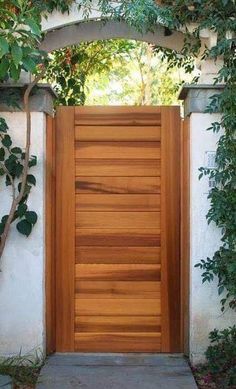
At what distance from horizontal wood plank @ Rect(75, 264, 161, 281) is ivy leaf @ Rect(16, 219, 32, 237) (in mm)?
634

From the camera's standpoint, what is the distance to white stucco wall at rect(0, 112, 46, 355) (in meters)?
4.92

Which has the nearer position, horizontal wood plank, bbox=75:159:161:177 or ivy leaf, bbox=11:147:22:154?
ivy leaf, bbox=11:147:22:154

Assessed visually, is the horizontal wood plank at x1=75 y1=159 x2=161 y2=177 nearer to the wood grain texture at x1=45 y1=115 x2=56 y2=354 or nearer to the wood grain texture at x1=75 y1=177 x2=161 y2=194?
the wood grain texture at x1=75 y1=177 x2=161 y2=194

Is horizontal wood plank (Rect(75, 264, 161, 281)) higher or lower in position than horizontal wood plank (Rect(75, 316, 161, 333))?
higher

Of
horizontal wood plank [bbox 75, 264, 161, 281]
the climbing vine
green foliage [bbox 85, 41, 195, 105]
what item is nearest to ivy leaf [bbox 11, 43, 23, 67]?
the climbing vine

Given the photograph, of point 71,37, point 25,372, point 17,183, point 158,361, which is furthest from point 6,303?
point 71,37

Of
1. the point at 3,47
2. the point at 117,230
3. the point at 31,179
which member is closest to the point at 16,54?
the point at 3,47

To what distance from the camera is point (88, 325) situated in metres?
5.20

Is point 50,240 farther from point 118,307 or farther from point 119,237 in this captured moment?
point 118,307

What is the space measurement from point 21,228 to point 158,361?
165cm

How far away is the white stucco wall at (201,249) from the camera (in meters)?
4.88

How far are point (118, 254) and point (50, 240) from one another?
2.04 feet

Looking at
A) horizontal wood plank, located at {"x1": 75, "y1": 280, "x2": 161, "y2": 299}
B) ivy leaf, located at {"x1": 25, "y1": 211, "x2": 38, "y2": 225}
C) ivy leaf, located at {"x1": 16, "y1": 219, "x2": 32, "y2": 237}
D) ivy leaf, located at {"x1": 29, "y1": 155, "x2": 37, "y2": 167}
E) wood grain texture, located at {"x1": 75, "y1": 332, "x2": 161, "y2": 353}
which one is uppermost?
ivy leaf, located at {"x1": 29, "y1": 155, "x2": 37, "y2": 167}

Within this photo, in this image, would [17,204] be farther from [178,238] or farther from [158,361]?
[158,361]
